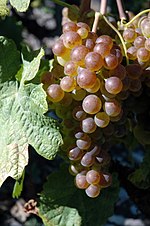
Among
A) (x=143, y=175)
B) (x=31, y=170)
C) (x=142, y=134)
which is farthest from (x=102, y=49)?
(x=31, y=170)

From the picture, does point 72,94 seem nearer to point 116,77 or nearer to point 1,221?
point 116,77

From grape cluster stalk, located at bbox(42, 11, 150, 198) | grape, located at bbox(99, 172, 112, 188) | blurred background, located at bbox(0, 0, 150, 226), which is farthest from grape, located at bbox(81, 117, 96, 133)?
blurred background, located at bbox(0, 0, 150, 226)

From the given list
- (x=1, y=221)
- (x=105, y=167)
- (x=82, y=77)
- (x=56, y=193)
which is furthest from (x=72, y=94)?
(x=1, y=221)

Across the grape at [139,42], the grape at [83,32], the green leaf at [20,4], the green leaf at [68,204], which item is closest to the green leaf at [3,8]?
Result: the green leaf at [20,4]

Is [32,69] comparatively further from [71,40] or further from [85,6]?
[85,6]

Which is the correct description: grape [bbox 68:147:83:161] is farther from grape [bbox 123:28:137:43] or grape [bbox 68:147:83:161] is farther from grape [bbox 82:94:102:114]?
grape [bbox 123:28:137:43]

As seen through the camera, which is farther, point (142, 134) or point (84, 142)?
point (142, 134)


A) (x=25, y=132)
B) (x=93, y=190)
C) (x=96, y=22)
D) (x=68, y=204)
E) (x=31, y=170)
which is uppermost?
(x=96, y=22)
